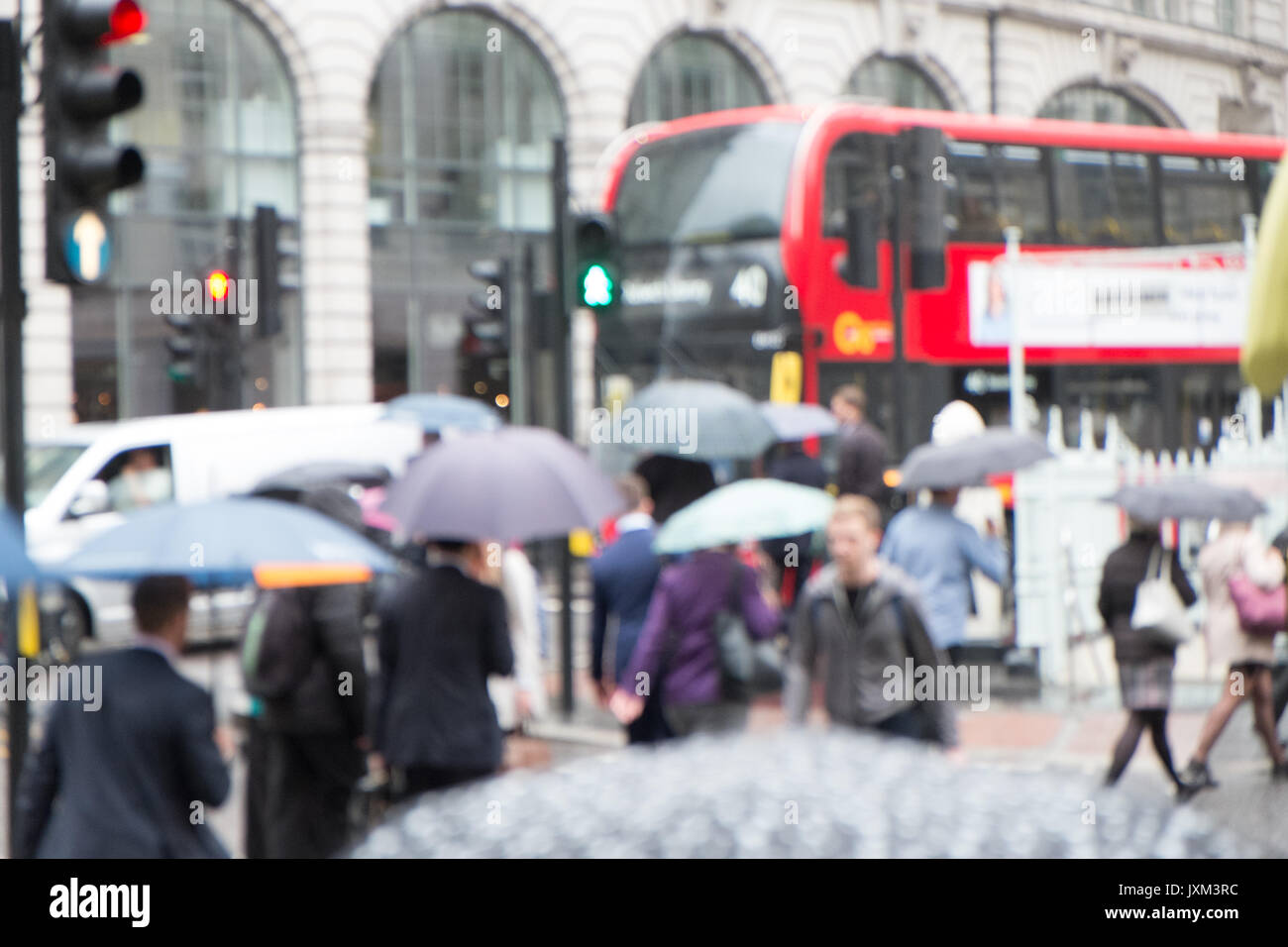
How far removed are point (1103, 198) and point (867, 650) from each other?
11.7 meters

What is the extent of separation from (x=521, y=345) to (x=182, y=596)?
21.1m

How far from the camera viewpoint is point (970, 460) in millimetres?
10188

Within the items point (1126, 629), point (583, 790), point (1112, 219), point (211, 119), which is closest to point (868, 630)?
point (1126, 629)

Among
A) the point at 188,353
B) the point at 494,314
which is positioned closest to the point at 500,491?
the point at 494,314

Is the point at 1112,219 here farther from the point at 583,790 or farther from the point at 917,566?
the point at 583,790

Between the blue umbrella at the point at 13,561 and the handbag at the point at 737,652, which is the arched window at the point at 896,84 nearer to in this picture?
the handbag at the point at 737,652

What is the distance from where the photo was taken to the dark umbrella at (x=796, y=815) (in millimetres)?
1755

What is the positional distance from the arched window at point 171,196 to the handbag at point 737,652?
52.3 ft

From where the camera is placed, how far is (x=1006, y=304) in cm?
Result: 1257

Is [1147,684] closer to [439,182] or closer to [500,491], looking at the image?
[500,491]

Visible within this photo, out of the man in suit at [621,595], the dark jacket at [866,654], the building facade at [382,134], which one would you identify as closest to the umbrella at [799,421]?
the man in suit at [621,595]

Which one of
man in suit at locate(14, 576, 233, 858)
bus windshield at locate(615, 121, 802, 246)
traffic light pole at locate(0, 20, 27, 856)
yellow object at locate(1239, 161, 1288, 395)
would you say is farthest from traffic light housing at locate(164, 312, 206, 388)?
Result: yellow object at locate(1239, 161, 1288, 395)

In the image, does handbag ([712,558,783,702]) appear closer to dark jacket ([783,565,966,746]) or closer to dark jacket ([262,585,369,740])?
dark jacket ([783,565,966,746])
